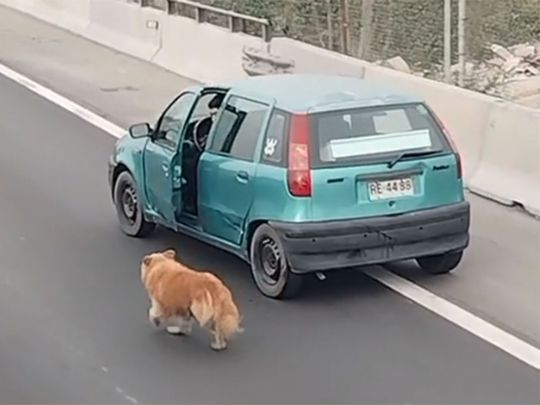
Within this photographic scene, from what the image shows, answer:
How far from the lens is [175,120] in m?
10.5

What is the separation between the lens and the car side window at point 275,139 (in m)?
9.24

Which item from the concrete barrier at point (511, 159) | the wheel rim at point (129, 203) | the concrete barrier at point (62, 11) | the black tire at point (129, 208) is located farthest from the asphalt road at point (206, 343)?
the concrete barrier at point (62, 11)

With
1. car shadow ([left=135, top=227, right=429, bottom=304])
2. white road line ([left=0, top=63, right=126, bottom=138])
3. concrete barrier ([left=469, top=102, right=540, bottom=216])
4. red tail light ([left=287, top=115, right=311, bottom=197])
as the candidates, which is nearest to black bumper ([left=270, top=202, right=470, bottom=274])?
red tail light ([left=287, top=115, right=311, bottom=197])

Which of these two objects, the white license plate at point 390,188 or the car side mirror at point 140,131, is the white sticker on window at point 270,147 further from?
the car side mirror at point 140,131

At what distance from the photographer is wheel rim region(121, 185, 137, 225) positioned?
11.1 metres

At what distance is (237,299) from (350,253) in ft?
2.94

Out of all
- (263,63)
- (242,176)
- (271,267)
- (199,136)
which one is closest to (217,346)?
(271,267)

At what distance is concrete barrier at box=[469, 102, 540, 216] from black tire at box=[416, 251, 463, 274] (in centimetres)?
222

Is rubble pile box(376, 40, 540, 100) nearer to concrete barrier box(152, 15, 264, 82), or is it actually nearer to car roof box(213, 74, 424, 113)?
concrete barrier box(152, 15, 264, 82)

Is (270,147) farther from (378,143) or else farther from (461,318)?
(461,318)

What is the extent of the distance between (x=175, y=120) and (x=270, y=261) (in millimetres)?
1825

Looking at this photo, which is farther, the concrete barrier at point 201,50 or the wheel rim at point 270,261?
the concrete barrier at point 201,50

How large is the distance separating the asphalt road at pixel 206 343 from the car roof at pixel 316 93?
1364 mm

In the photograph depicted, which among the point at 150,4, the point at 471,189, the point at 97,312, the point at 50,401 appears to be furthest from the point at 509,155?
the point at 150,4
